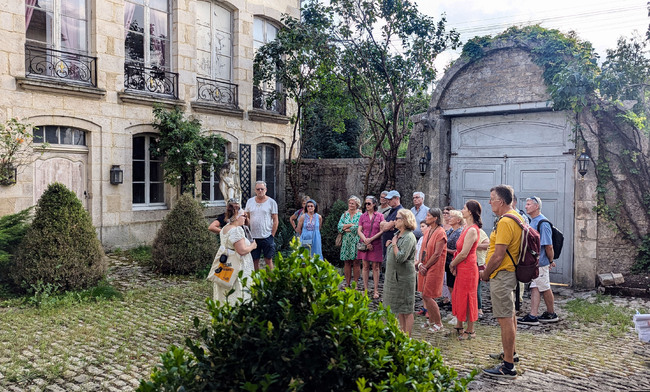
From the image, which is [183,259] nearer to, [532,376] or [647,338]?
[532,376]

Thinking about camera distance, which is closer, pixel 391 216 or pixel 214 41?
pixel 391 216

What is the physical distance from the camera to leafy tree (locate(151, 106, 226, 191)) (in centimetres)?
1220

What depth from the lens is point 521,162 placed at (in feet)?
32.6

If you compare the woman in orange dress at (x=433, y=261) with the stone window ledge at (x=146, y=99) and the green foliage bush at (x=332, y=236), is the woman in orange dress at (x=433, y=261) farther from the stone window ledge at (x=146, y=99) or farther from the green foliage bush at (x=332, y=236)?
the stone window ledge at (x=146, y=99)

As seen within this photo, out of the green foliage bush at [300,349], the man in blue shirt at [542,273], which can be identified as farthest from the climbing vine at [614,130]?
the green foliage bush at [300,349]

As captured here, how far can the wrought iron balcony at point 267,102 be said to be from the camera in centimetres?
1469

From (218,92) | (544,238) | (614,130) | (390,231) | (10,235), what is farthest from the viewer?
(218,92)

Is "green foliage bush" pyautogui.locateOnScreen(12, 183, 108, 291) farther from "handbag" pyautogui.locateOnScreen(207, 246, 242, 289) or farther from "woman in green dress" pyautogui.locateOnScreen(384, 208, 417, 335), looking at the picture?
"woman in green dress" pyautogui.locateOnScreen(384, 208, 417, 335)

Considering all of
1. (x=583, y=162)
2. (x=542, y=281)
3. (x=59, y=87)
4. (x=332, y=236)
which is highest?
(x=59, y=87)

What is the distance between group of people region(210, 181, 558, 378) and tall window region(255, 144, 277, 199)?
715 cm

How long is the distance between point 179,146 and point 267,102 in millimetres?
3239

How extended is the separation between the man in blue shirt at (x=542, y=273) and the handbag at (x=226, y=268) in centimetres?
389

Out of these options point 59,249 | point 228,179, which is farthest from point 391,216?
point 228,179

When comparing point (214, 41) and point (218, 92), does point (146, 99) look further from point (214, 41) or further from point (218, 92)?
point (214, 41)
